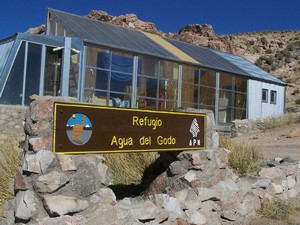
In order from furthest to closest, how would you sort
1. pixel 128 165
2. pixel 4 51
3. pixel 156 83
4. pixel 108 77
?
pixel 156 83 < pixel 108 77 < pixel 4 51 < pixel 128 165

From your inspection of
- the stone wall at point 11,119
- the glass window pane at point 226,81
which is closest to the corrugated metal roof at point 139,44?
the glass window pane at point 226,81

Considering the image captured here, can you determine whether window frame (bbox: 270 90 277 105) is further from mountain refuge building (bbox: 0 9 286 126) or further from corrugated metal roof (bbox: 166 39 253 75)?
corrugated metal roof (bbox: 166 39 253 75)

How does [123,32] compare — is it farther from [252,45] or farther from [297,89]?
[252,45]

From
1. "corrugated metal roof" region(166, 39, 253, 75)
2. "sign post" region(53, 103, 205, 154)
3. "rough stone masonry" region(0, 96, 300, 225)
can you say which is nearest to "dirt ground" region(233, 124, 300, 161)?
"rough stone masonry" region(0, 96, 300, 225)

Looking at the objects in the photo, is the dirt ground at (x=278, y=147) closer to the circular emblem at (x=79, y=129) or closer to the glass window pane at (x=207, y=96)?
the circular emblem at (x=79, y=129)

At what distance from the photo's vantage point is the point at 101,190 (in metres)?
5.29

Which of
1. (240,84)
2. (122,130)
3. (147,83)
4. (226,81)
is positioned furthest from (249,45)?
(122,130)

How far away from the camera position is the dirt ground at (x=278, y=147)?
7.27 m

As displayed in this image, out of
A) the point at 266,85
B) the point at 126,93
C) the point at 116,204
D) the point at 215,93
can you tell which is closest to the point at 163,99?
the point at 126,93

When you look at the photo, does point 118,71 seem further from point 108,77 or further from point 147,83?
point 147,83

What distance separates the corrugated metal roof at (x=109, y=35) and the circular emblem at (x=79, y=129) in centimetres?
1297

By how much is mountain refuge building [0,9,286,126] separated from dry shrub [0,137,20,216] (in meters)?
9.13

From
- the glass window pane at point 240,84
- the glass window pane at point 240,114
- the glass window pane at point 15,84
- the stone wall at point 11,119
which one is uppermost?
the glass window pane at point 240,84

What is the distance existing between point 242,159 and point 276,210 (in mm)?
1542
